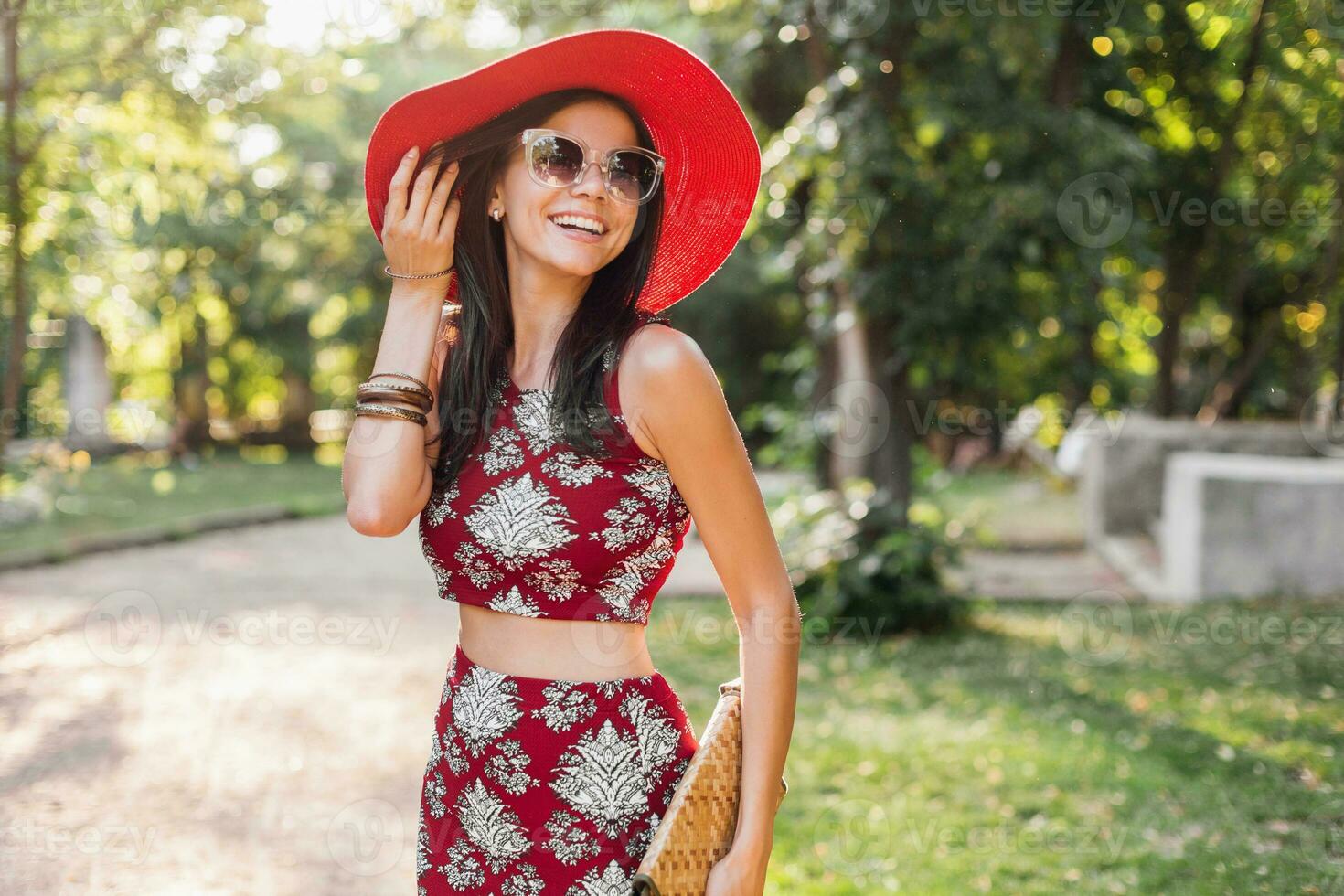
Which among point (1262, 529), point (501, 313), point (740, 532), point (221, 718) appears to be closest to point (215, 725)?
point (221, 718)

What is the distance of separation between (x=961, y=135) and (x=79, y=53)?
502 centimetres

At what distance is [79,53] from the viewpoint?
278 inches

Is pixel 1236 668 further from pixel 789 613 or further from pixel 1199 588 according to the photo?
pixel 789 613

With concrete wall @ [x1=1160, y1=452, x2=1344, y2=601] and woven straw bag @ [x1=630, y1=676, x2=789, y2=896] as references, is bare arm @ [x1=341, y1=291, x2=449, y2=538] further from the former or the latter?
concrete wall @ [x1=1160, y1=452, x2=1344, y2=601]

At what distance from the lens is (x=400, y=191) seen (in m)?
1.96

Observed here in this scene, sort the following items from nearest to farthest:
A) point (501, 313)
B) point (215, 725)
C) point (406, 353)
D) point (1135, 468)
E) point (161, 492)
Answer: point (406, 353)
point (501, 313)
point (215, 725)
point (1135, 468)
point (161, 492)

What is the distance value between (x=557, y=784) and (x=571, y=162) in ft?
3.08

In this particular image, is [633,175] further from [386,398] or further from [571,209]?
[386,398]

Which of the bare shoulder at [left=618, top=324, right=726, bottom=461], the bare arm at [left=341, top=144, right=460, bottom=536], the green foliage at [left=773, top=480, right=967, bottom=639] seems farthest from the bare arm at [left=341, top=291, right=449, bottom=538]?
the green foliage at [left=773, top=480, right=967, bottom=639]

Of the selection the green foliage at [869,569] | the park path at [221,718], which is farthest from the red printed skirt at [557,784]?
the green foliage at [869,569]

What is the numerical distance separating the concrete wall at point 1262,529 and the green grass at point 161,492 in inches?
382

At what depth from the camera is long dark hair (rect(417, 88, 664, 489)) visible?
1.84m

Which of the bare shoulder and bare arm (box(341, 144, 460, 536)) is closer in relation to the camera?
the bare shoulder

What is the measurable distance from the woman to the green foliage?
6.15m
